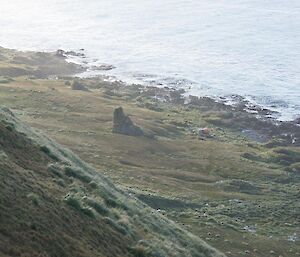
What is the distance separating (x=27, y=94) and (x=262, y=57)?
65706mm

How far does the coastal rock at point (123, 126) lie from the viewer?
80.4m

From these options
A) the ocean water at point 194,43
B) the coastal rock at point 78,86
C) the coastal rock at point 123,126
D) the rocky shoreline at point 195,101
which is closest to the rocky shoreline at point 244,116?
the rocky shoreline at point 195,101

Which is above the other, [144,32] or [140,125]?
[144,32]

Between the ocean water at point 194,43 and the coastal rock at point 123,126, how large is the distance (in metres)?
31.4

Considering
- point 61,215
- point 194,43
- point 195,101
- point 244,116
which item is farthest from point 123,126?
point 194,43

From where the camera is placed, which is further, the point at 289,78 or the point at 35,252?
the point at 289,78

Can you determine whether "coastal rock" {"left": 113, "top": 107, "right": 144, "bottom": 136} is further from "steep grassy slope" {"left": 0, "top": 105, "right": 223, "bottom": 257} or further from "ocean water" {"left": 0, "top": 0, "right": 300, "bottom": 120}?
"steep grassy slope" {"left": 0, "top": 105, "right": 223, "bottom": 257}

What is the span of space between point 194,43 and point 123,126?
7853cm

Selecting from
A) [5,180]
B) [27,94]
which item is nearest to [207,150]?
[27,94]

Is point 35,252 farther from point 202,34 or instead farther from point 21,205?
point 202,34

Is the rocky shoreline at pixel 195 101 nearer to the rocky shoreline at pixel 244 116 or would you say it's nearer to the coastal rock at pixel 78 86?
the rocky shoreline at pixel 244 116

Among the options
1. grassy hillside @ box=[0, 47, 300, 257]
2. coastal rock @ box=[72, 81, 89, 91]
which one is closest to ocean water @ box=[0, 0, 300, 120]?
grassy hillside @ box=[0, 47, 300, 257]

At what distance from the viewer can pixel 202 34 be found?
16238 centimetres

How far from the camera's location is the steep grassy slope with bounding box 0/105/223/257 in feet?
52.7
